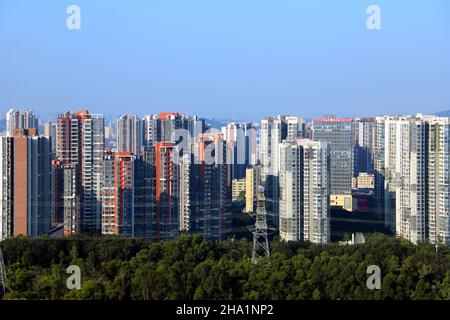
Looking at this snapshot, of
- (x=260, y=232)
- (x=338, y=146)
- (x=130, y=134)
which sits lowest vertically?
(x=260, y=232)

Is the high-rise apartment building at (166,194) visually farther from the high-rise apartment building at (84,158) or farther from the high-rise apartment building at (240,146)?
the high-rise apartment building at (240,146)

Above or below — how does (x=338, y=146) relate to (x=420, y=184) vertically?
above

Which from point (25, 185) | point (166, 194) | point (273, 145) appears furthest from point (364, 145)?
point (25, 185)

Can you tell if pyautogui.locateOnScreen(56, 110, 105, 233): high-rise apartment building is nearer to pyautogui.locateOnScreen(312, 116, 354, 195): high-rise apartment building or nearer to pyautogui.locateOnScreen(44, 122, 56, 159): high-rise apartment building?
pyautogui.locateOnScreen(44, 122, 56, 159): high-rise apartment building

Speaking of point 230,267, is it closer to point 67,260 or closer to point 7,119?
point 67,260

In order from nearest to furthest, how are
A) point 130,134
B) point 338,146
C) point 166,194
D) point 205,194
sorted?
point 166,194 → point 205,194 → point 130,134 → point 338,146

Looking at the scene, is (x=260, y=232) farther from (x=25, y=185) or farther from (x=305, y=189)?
(x=25, y=185)

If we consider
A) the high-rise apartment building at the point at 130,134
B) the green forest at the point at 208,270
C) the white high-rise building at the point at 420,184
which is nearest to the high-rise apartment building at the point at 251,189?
the high-rise apartment building at the point at 130,134
